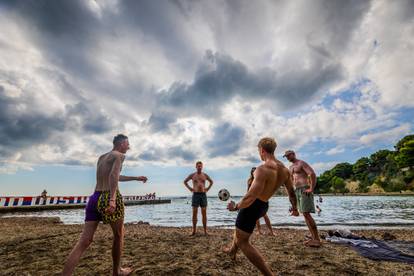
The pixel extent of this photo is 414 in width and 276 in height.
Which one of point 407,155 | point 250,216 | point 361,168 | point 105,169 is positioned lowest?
point 250,216

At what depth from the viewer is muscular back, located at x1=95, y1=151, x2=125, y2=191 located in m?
3.28

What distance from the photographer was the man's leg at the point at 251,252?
2781 millimetres

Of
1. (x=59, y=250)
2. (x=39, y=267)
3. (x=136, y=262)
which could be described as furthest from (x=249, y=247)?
(x=59, y=250)

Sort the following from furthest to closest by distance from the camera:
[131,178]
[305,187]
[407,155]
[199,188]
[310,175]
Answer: [407,155]
[199,188]
[305,187]
[310,175]
[131,178]

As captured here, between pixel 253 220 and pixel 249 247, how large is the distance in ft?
1.11

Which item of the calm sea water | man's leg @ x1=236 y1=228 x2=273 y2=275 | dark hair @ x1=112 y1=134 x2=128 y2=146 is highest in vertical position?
dark hair @ x1=112 y1=134 x2=128 y2=146

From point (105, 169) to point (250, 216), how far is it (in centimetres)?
223

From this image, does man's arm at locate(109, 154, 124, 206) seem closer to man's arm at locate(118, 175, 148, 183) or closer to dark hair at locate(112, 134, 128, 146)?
dark hair at locate(112, 134, 128, 146)

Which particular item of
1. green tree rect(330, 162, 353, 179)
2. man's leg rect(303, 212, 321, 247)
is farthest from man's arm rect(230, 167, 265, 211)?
green tree rect(330, 162, 353, 179)

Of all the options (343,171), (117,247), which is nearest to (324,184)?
(343,171)

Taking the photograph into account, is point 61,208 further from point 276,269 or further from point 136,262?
point 276,269

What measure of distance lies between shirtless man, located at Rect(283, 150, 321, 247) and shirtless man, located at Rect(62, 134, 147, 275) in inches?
176

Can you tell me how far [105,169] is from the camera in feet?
11.0

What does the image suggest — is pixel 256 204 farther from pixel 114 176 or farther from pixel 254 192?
pixel 114 176
